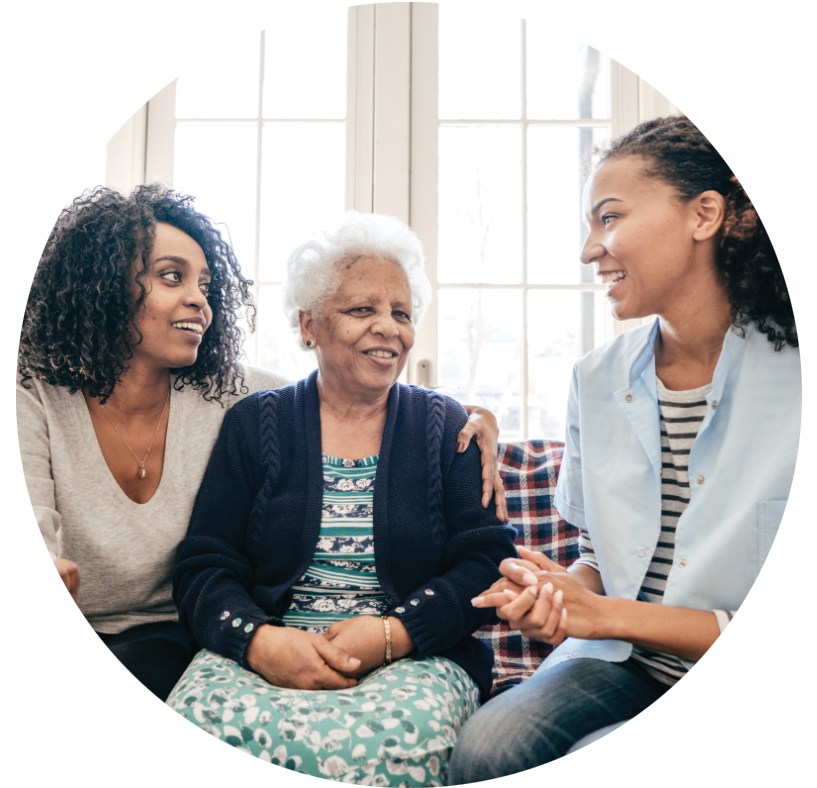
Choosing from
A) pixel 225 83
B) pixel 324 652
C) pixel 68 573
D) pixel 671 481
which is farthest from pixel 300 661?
pixel 225 83

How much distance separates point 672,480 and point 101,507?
1065 millimetres

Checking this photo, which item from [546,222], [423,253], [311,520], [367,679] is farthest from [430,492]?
[546,222]

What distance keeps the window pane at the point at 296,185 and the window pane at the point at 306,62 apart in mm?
41

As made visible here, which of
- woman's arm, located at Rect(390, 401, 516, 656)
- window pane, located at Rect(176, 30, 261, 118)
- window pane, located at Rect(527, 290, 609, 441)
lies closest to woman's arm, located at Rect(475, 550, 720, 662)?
woman's arm, located at Rect(390, 401, 516, 656)

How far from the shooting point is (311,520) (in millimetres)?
1203

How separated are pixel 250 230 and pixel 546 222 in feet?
2.05

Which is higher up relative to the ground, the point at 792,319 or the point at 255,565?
the point at 792,319

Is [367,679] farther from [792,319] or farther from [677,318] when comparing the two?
[792,319]

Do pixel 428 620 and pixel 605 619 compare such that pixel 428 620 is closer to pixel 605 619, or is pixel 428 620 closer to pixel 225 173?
pixel 605 619

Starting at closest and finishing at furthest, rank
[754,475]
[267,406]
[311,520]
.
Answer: [754,475]
[311,520]
[267,406]

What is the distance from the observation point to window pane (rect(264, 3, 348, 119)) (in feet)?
4.51

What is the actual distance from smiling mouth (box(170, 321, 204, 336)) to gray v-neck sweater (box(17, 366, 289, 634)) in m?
0.19

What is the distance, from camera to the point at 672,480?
3.67 feet

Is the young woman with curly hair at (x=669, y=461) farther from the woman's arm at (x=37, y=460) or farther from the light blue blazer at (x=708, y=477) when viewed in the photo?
the woman's arm at (x=37, y=460)
